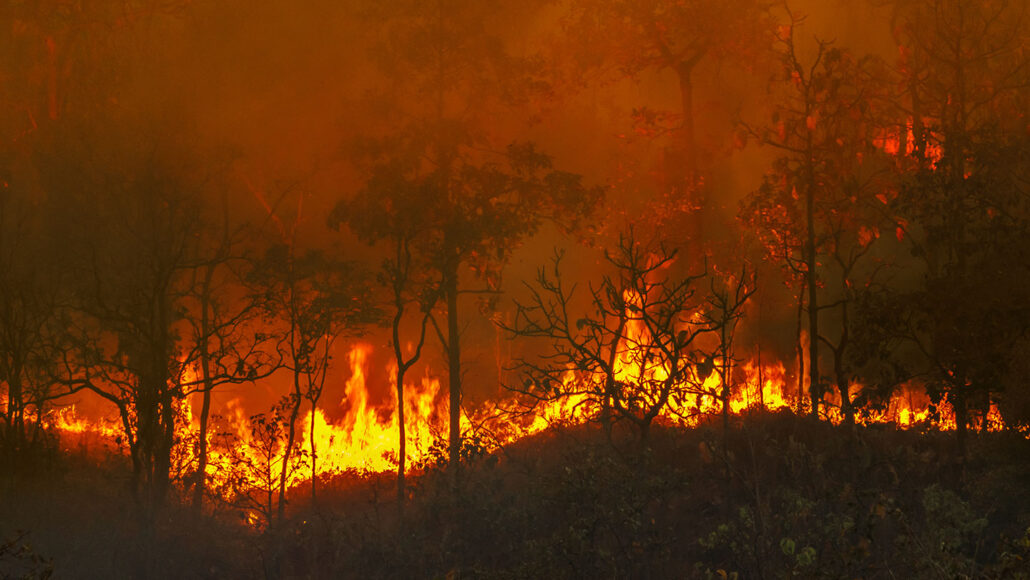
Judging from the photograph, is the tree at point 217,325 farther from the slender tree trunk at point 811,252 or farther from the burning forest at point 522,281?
the slender tree trunk at point 811,252

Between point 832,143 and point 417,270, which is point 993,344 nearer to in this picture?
point 832,143

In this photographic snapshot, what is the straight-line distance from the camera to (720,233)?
126 ft

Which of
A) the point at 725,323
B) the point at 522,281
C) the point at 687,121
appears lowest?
the point at 725,323

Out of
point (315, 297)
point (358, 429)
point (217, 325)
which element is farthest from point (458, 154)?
point (358, 429)

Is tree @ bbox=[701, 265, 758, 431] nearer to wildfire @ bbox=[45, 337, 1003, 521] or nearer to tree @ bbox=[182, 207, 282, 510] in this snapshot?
wildfire @ bbox=[45, 337, 1003, 521]

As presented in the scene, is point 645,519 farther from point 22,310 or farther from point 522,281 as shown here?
point 22,310

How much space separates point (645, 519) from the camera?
42.5ft

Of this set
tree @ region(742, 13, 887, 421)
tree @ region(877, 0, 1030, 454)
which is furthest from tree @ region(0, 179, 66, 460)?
tree @ region(877, 0, 1030, 454)

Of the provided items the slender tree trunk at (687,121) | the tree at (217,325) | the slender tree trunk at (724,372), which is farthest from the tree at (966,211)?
the tree at (217,325)

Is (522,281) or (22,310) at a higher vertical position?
(22,310)

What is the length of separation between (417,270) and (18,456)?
964 cm

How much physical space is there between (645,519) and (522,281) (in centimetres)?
469

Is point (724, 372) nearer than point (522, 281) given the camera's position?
Yes

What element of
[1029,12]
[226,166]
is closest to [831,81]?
[1029,12]
